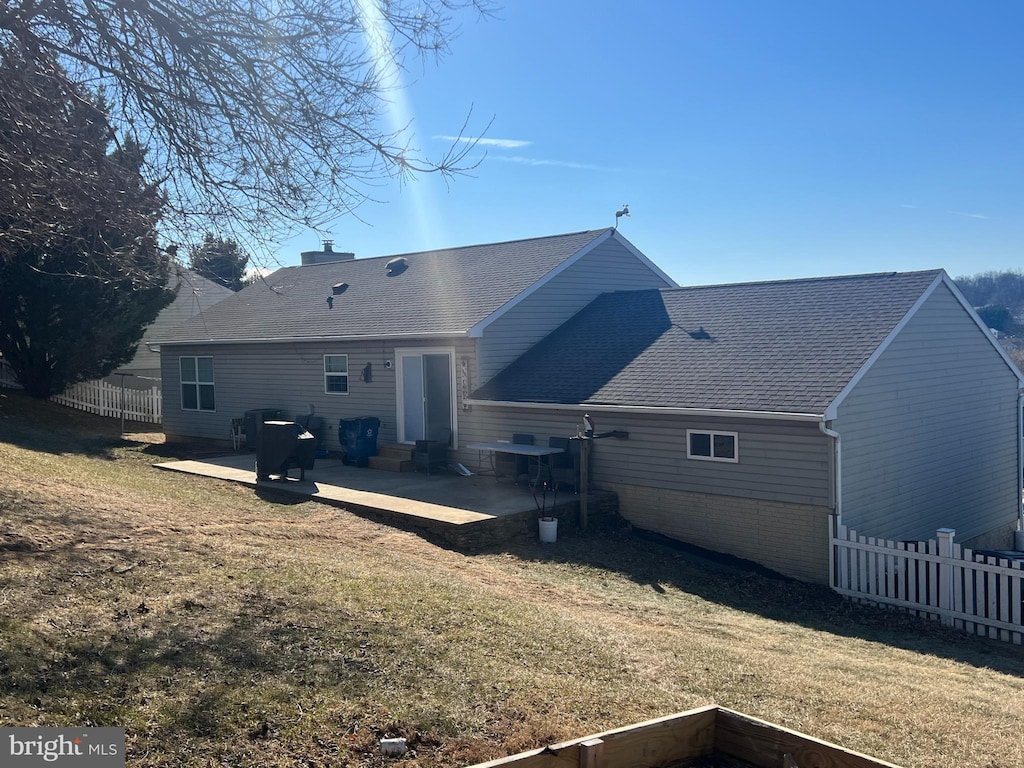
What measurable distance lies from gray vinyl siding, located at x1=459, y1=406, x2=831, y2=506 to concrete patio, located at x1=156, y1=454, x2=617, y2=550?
2.63 feet

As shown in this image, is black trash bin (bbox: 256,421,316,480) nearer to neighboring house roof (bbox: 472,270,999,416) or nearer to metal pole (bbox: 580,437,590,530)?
neighboring house roof (bbox: 472,270,999,416)

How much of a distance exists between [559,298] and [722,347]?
4800 mm

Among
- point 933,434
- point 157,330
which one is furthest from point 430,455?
point 157,330

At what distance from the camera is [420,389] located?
18578mm

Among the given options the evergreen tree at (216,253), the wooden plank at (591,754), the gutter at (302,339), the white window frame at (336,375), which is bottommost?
the wooden plank at (591,754)

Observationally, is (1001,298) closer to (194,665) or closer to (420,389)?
(420,389)

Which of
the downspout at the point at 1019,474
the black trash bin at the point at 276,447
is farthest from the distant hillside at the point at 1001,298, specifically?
the black trash bin at the point at 276,447

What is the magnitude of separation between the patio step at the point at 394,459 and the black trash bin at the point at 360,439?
167 millimetres

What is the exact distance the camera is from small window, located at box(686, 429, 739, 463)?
1343 cm

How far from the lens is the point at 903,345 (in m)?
14.5

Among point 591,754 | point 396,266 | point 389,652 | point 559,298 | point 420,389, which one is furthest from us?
point 396,266

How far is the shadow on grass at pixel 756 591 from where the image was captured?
10.4 m

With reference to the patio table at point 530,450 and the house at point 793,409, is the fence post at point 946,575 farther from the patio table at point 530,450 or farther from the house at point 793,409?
the patio table at point 530,450

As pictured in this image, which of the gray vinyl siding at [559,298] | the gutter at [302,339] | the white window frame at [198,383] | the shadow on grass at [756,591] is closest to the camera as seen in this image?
the shadow on grass at [756,591]
